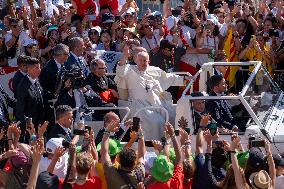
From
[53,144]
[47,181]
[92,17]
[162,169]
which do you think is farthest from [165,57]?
[47,181]

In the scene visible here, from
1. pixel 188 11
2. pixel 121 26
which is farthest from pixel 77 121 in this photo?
pixel 188 11

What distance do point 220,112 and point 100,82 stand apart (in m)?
2.03

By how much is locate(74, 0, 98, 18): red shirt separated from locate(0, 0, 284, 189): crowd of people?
0.8 inches

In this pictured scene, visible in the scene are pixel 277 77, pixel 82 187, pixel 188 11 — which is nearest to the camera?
pixel 82 187

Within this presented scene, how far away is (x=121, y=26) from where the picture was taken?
55.7 ft

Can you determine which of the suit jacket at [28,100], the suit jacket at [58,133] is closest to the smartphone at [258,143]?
the suit jacket at [58,133]

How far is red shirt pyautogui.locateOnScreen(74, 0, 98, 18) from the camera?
18.0 m

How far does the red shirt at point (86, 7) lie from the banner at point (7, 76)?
2463mm

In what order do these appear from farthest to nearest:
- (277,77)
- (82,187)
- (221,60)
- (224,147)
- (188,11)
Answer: (188,11), (277,77), (221,60), (224,147), (82,187)

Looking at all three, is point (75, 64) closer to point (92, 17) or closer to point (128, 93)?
point (128, 93)

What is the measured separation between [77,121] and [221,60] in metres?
3.30

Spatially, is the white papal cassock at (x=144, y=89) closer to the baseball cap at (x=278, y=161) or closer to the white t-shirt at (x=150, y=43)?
the white t-shirt at (x=150, y=43)

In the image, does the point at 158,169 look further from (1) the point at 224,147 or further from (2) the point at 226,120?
(2) the point at 226,120

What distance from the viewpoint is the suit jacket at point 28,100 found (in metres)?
13.3
